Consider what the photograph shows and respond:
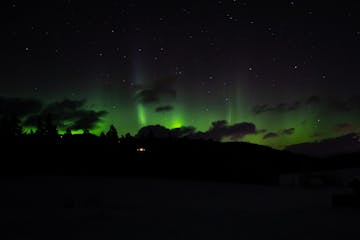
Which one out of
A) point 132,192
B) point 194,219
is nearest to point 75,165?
point 132,192

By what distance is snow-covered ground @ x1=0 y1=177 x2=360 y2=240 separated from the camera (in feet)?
25.6

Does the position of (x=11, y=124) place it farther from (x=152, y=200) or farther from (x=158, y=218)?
(x=158, y=218)

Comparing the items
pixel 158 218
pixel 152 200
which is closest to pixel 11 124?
pixel 152 200

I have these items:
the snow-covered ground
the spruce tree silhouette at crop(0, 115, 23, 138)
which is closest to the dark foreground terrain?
the snow-covered ground

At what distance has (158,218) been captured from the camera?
986 cm

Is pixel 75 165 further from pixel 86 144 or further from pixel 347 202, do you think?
pixel 347 202

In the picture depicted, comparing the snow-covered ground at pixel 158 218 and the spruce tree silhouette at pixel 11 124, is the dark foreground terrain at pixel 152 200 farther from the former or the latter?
the spruce tree silhouette at pixel 11 124

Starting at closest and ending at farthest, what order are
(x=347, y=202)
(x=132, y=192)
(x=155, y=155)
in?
(x=347, y=202)
(x=132, y=192)
(x=155, y=155)

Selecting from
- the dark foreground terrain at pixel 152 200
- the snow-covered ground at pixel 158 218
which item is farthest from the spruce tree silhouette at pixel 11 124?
the snow-covered ground at pixel 158 218

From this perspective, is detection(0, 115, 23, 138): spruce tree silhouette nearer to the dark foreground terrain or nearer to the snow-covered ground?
the dark foreground terrain

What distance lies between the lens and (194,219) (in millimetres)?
9625

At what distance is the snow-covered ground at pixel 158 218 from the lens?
25.6 feet

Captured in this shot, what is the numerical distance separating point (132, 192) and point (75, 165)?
9.41 meters

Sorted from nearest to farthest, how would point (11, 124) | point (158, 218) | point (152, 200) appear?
1. point (158, 218)
2. point (152, 200)
3. point (11, 124)
